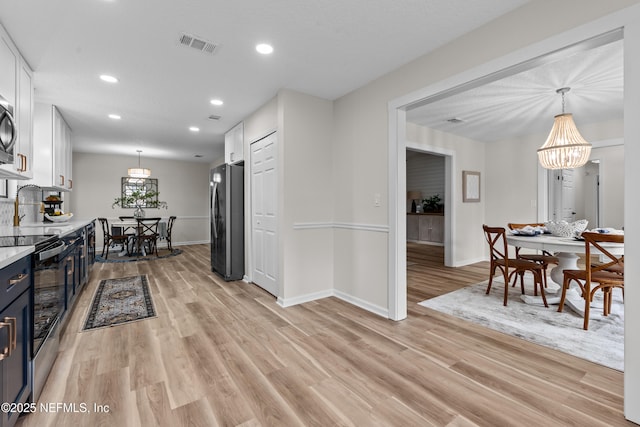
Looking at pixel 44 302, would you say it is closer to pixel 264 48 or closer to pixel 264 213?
pixel 264 213

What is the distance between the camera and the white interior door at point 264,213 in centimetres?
366

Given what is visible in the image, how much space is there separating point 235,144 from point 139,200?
180 inches

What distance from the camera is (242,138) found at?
4625mm

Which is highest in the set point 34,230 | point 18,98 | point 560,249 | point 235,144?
point 235,144

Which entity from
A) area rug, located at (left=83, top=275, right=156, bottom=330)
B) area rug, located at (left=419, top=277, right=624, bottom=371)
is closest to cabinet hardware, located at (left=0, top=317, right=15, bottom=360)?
area rug, located at (left=83, top=275, right=156, bottom=330)

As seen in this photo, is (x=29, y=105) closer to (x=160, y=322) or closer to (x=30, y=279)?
(x=30, y=279)

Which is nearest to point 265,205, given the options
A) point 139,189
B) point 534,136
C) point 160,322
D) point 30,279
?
point 160,322

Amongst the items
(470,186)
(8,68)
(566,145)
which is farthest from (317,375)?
(470,186)

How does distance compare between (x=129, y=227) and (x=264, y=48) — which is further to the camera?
(x=129, y=227)

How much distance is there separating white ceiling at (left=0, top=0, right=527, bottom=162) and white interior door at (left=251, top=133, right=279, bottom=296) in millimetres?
666

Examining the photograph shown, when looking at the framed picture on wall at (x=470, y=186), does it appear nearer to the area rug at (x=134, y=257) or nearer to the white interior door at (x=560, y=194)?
the white interior door at (x=560, y=194)

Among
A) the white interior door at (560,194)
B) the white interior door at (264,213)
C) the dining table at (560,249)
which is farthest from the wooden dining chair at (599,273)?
the white interior door at (560,194)

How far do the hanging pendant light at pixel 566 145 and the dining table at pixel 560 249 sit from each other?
3.11 feet

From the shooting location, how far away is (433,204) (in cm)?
838
